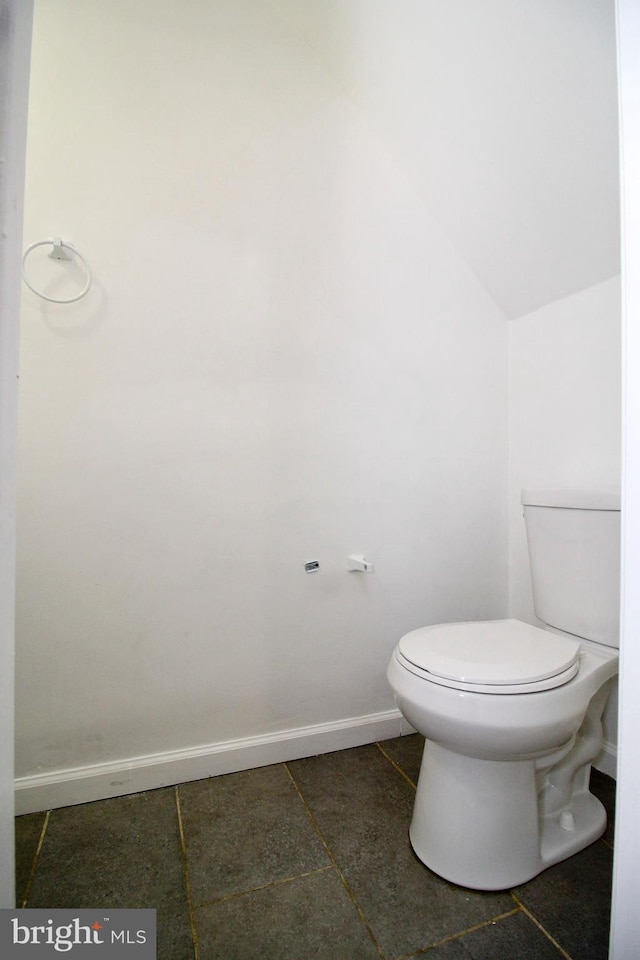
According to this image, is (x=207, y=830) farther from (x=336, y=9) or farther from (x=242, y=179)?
(x=336, y=9)

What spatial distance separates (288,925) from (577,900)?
0.60 m

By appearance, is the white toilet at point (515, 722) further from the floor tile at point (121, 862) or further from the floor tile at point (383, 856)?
the floor tile at point (121, 862)

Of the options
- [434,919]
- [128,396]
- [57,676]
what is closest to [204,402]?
[128,396]

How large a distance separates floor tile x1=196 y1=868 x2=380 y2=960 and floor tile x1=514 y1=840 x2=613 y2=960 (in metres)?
0.36

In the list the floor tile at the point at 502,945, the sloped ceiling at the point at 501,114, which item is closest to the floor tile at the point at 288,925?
the floor tile at the point at 502,945

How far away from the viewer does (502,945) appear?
2.67 feet

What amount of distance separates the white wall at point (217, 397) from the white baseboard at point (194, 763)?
1.0 inches

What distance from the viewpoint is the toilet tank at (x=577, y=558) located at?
113 centimetres

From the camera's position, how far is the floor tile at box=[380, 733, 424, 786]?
1.33 meters

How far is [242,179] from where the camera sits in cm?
131

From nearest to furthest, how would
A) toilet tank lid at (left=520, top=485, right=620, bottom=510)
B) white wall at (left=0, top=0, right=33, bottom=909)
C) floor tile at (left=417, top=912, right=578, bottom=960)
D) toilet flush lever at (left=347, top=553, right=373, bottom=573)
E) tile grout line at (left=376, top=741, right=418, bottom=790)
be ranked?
1. white wall at (left=0, top=0, right=33, bottom=909)
2. floor tile at (left=417, top=912, right=578, bottom=960)
3. toilet tank lid at (left=520, top=485, right=620, bottom=510)
4. tile grout line at (left=376, top=741, right=418, bottom=790)
5. toilet flush lever at (left=347, top=553, right=373, bottom=573)

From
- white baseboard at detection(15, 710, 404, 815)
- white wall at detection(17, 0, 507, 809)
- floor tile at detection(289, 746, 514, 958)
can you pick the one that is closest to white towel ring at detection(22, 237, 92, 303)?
white wall at detection(17, 0, 507, 809)

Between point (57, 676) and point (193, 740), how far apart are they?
16.7 inches

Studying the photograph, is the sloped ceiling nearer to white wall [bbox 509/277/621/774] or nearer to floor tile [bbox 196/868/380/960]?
white wall [bbox 509/277/621/774]
